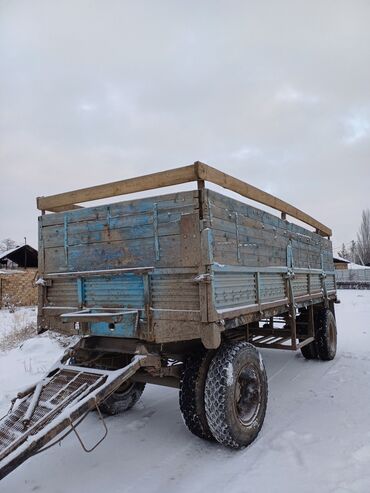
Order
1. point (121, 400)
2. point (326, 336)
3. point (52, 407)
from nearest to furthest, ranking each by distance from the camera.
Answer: point (52, 407) → point (121, 400) → point (326, 336)

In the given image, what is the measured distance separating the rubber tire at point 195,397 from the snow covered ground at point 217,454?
0.20 metres

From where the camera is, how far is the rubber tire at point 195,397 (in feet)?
10.7

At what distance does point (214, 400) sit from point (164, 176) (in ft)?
6.80

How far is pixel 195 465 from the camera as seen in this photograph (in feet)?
9.91

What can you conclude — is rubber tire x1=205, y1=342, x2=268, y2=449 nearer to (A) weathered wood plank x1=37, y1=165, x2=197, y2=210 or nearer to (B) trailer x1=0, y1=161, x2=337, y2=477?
(B) trailer x1=0, y1=161, x2=337, y2=477

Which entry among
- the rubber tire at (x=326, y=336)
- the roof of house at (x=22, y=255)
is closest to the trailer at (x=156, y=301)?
the rubber tire at (x=326, y=336)

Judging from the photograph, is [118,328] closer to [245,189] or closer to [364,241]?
[245,189]

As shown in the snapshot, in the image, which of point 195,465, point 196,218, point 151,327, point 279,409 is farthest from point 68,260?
point 279,409

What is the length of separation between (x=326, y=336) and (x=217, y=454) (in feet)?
13.1

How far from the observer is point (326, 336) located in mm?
6473

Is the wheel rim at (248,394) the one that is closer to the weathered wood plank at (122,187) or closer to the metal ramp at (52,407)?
the metal ramp at (52,407)

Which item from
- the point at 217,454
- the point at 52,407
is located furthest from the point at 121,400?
the point at 52,407

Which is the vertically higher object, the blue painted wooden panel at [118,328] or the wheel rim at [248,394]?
the blue painted wooden panel at [118,328]

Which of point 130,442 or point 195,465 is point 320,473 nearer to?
point 195,465
